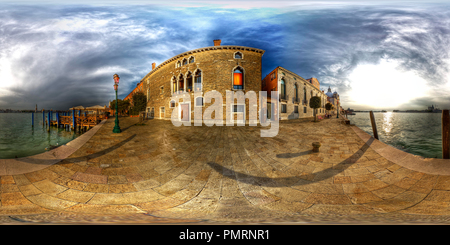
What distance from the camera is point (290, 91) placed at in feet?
44.1

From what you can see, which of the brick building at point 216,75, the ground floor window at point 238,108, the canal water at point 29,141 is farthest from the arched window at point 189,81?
the canal water at point 29,141

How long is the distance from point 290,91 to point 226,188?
12769 mm

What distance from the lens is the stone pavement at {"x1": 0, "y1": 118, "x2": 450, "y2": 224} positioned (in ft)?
6.95

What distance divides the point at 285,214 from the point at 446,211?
7.64 ft

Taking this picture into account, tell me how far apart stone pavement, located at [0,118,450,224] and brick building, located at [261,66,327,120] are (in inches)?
351

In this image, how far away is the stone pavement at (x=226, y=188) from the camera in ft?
6.95

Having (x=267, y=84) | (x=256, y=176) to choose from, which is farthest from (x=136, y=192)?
(x=267, y=84)

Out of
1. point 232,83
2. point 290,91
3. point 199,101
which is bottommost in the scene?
point 199,101

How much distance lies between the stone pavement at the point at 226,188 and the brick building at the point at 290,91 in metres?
8.91

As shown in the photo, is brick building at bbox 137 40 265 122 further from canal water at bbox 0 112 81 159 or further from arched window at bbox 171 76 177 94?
canal water at bbox 0 112 81 159

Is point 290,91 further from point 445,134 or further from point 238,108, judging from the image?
point 445,134

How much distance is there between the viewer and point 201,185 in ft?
9.45

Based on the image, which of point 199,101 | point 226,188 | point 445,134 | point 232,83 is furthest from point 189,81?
point 445,134

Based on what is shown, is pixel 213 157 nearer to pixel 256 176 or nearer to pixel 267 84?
pixel 256 176
